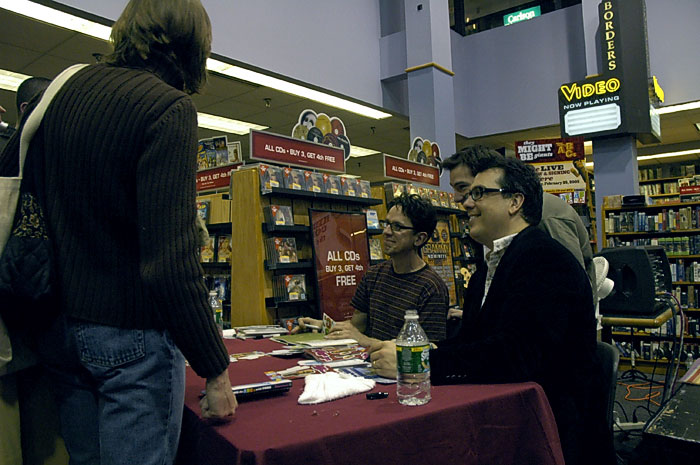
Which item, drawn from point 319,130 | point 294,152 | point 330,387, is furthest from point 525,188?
point 319,130

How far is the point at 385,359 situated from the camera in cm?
156

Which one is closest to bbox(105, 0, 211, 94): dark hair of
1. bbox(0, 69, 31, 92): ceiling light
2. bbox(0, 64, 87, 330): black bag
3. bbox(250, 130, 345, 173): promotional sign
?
bbox(0, 64, 87, 330): black bag

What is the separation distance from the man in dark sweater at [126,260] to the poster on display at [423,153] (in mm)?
4939

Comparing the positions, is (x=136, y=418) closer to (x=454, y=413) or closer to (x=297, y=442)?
(x=297, y=442)

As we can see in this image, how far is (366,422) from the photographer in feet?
3.72

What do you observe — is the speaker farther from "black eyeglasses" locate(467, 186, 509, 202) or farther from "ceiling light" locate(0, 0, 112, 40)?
"ceiling light" locate(0, 0, 112, 40)

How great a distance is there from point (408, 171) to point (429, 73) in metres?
3.44

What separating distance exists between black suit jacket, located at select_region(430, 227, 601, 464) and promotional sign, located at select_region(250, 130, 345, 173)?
2.14m

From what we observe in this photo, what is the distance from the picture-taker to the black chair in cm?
168

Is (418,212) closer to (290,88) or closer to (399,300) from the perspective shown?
(399,300)

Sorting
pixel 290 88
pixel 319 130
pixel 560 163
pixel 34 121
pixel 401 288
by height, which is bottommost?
pixel 401 288

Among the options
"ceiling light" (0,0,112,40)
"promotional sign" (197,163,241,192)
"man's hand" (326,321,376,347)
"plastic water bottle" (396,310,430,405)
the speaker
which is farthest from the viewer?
"ceiling light" (0,0,112,40)

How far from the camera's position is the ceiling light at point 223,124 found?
894 cm

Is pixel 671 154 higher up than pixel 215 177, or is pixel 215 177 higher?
pixel 671 154
